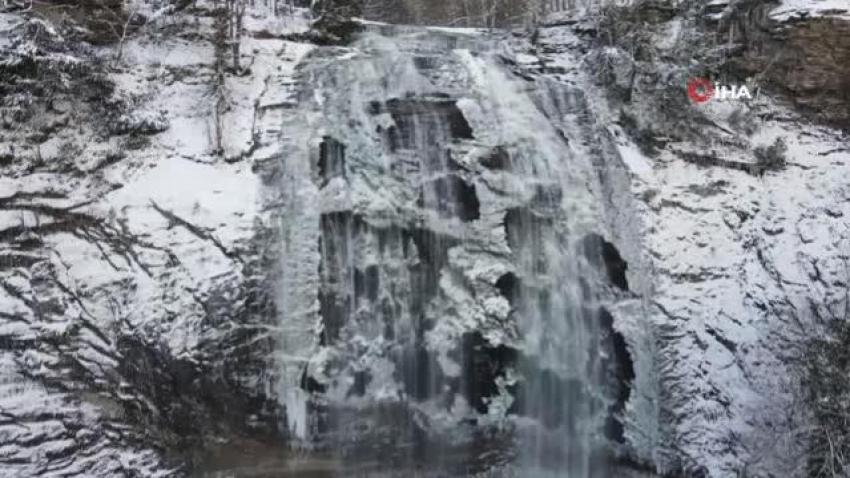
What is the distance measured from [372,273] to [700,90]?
5.75m

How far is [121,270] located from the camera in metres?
7.29

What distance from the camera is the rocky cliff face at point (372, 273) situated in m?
7.04

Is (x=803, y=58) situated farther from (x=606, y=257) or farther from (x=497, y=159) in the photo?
(x=497, y=159)

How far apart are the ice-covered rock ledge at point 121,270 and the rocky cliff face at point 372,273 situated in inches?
0.9

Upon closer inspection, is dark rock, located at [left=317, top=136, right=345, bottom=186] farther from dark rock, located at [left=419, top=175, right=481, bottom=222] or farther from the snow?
the snow

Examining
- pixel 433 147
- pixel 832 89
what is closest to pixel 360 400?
pixel 433 147

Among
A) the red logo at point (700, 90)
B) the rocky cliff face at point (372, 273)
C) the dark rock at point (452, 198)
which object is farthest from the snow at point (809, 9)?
the dark rock at point (452, 198)

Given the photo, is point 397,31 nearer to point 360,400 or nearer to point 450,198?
point 450,198

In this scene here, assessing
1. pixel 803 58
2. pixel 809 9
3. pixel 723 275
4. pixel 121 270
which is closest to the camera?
pixel 121 270

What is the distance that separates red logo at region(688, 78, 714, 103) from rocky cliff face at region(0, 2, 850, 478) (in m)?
0.91

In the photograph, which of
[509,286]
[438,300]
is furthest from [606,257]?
[438,300]

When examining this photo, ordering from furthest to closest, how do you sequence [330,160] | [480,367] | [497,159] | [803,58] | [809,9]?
[809,9]
[803,58]
[497,159]
[330,160]
[480,367]

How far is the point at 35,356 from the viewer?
6.82 metres

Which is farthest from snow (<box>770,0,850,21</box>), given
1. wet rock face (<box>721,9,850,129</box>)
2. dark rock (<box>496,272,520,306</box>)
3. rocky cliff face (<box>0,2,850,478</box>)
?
dark rock (<box>496,272,520,306</box>)
